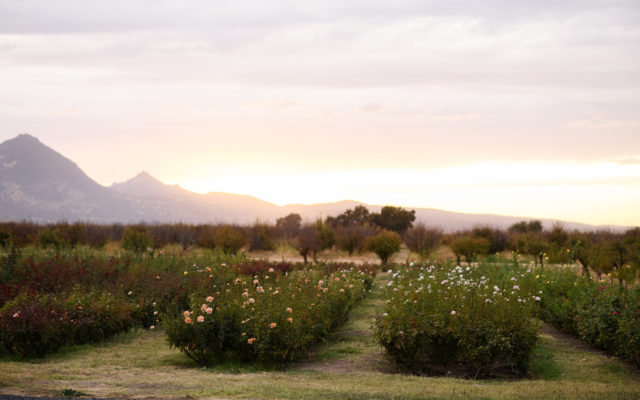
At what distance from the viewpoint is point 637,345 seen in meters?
8.21

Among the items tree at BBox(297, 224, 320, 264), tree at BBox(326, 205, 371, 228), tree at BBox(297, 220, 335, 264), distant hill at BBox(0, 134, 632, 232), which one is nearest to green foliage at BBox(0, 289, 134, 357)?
tree at BBox(297, 224, 320, 264)

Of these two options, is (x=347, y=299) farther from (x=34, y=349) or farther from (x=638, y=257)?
(x=638, y=257)

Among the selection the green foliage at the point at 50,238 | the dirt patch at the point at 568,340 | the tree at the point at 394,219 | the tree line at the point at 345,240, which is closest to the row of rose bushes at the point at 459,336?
the dirt patch at the point at 568,340

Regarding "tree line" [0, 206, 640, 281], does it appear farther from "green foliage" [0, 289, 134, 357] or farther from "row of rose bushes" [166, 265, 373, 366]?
"row of rose bushes" [166, 265, 373, 366]

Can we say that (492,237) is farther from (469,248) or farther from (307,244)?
(307,244)

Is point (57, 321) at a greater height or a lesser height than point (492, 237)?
lesser

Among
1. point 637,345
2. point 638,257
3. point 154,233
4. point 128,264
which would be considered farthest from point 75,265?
point 154,233

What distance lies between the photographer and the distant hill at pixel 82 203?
128 m

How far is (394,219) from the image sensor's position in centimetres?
4650

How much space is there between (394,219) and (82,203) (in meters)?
109

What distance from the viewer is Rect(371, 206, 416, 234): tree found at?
1825 inches

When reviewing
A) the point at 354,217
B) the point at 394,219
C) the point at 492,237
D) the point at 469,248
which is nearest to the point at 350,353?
the point at 469,248

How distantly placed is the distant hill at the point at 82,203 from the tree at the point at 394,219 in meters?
72.4

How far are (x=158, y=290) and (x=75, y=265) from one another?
3003mm
